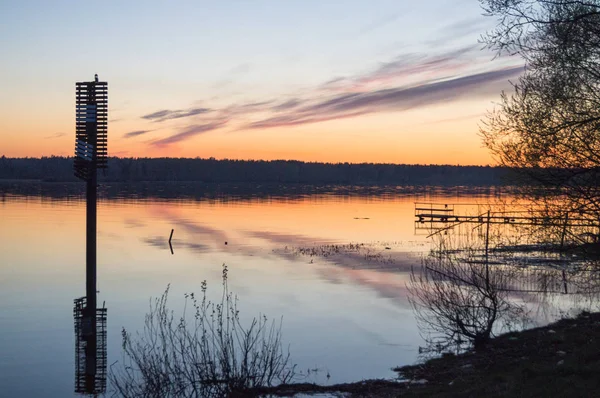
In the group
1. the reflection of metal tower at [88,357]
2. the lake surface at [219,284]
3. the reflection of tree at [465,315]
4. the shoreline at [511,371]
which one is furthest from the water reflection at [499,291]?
the reflection of metal tower at [88,357]

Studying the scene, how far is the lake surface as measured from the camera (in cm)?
2048

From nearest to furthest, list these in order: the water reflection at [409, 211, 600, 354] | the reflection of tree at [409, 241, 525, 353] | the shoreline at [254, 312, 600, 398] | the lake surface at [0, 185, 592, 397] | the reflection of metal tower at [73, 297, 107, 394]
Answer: the shoreline at [254, 312, 600, 398] → the water reflection at [409, 211, 600, 354] → the reflection of metal tower at [73, 297, 107, 394] → the reflection of tree at [409, 241, 525, 353] → the lake surface at [0, 185, 592, 397]

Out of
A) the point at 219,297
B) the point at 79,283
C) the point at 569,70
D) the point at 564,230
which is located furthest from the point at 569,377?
the point at 79,283

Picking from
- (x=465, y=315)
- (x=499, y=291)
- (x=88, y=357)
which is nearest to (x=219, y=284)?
(x=88, y=357)

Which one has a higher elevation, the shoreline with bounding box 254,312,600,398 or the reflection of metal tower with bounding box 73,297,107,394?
the shoreline with bounding box 254,312,600,398

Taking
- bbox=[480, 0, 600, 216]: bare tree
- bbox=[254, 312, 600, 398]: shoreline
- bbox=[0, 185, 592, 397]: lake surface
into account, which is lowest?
bbox=[0, 185, 592, 397]: lake surface

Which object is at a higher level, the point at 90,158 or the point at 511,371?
the point at 90,158

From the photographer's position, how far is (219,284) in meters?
35.1

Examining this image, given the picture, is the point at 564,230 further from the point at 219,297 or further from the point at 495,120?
the point at 219,297

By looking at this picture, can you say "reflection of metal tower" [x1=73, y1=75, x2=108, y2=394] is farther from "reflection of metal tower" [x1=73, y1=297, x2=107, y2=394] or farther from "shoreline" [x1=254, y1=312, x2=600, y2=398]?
"shoreline" [x1=254, y1=312, x2=600, y2=398]

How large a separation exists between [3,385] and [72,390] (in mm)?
1993

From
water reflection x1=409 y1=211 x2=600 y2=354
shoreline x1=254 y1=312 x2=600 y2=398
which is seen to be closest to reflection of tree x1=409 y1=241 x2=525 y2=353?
water reflection x1=409 y1=211 x2=600 y2=354

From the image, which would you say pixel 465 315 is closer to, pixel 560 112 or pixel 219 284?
pixel 560 112

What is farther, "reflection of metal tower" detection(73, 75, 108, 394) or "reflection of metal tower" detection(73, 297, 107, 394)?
"reflection of metal tower" detection(73, 75, 108, 394)
